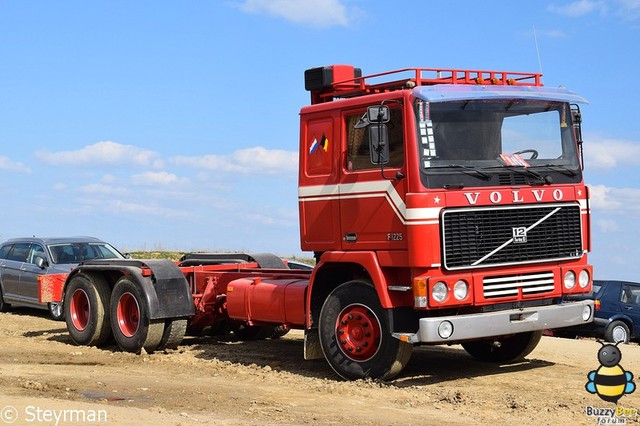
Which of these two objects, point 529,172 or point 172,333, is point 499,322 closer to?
point 529,172

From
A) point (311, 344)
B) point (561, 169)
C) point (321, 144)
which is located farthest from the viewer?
point (311, 344)

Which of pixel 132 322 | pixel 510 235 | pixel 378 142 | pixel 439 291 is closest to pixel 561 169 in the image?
pixel 510 235

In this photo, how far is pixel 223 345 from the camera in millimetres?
14758

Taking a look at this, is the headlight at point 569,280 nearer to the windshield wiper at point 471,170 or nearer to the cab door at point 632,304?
the windshield wiper at point 471,170

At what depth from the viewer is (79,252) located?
19766 millimetres

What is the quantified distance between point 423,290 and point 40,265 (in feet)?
37.1

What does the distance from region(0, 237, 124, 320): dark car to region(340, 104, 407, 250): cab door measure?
29.4 feet

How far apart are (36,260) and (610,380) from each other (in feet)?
42.6

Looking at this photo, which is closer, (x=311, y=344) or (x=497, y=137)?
(x=497, y=137)

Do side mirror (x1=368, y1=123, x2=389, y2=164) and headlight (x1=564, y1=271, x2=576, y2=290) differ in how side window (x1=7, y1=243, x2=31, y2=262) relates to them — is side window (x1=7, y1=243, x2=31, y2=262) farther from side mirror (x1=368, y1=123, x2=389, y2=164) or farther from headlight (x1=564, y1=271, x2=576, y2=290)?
headlight (x1=564, y1=271, x2=576, y2=290)

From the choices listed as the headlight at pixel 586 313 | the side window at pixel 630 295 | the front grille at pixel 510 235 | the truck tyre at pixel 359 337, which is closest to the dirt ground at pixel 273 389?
the truck tyre at pixel 359 337

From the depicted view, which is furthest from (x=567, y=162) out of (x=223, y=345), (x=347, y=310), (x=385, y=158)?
(x=223, y=345)

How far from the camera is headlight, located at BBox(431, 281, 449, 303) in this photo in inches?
406

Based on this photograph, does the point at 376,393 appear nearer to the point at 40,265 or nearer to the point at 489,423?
the point at 489,423
